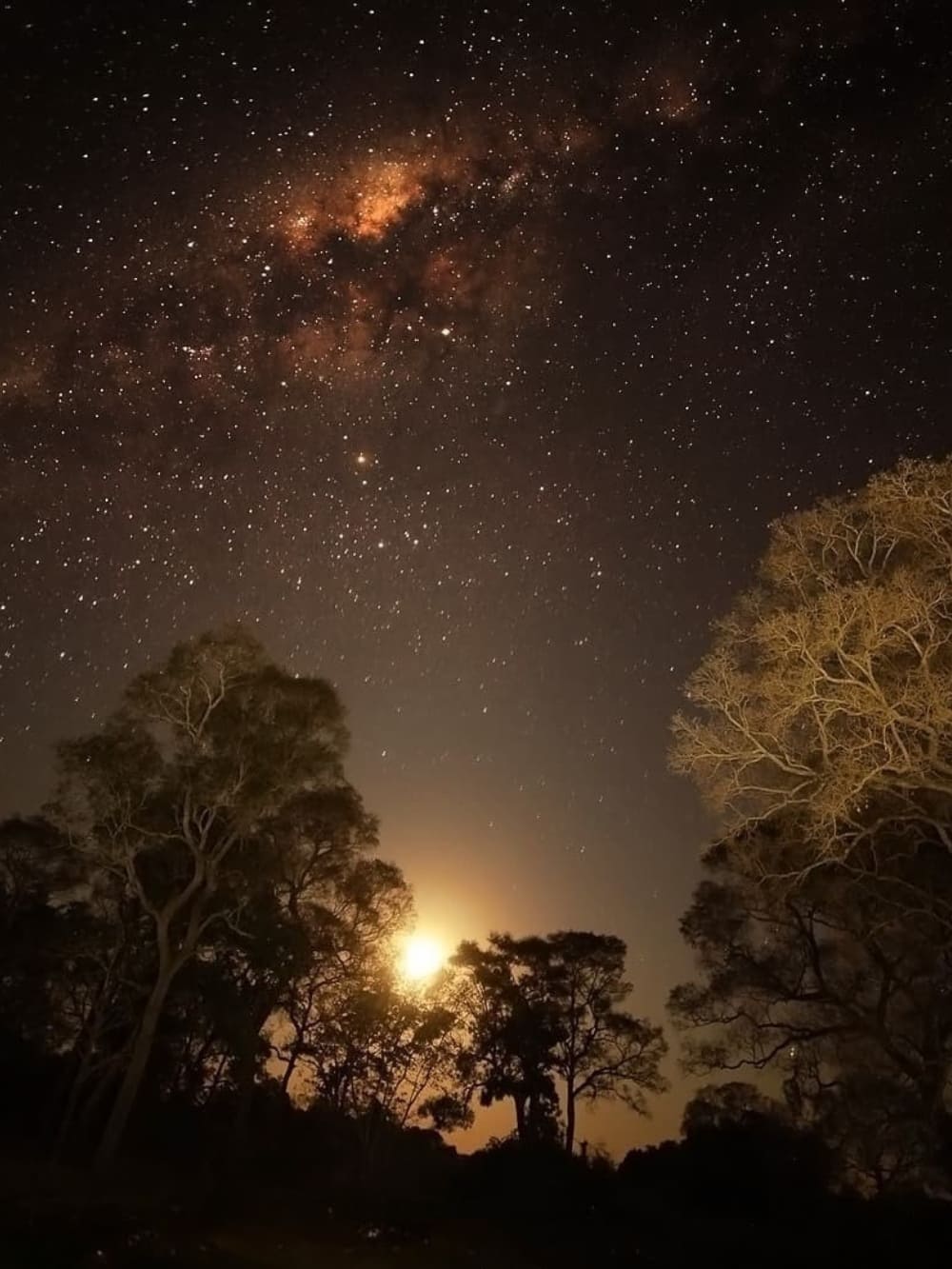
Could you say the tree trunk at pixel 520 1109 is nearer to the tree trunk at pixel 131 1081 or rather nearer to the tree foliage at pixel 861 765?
the tree foliage at pixel 861 765

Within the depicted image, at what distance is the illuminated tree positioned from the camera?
464 inches

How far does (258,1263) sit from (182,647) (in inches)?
526

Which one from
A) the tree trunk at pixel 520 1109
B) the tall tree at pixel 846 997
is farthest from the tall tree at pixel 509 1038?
the tall tree at pixel 846 997

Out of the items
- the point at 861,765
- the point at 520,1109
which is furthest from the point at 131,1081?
the point at 520,1109

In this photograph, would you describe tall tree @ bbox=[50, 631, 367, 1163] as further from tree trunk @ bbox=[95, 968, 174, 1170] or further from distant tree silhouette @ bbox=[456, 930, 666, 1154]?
distant tree silhouette @ bbox=[456, 930, 666, 1154]

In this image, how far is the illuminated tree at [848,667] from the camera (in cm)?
1177

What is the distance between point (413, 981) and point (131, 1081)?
60.2ft

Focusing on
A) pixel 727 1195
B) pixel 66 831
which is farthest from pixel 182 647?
pixel 727 1195

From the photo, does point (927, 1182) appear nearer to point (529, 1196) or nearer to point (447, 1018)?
point (529, 1196)

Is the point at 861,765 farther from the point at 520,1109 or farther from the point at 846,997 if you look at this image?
the point at 520,1109

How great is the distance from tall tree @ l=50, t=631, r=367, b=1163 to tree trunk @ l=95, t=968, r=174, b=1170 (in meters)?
1.10

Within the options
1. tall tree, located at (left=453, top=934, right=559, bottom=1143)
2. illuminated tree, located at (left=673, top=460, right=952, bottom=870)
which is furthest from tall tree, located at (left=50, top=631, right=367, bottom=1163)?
tall tree, located at (left=453, top=934, right=559, bottom=1143)

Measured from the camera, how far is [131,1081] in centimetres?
1758

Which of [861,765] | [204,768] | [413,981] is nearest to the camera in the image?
[861,765]
